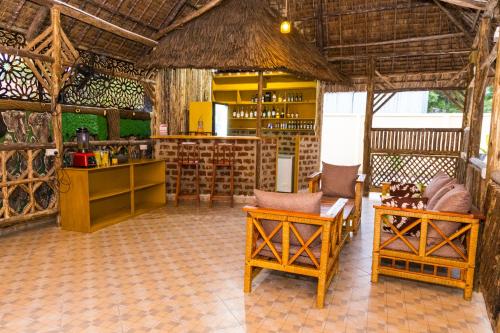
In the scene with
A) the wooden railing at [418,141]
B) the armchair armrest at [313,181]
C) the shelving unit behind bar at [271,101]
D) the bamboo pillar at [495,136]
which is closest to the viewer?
the bamboo pillar at [495,136]

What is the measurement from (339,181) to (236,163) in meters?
2.12

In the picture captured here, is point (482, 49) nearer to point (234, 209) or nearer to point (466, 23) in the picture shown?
point (466, 23)

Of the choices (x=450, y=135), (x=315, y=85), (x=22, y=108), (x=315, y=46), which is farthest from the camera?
(x=315, y=85)

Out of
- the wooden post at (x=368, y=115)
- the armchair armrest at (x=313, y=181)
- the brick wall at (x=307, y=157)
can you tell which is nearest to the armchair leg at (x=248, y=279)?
the armchair armrest at (x=313, y=181)

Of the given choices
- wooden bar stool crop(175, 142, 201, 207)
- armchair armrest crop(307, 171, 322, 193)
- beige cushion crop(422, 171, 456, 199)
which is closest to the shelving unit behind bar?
wooden bar stool crop(175, 142, 201, 207)

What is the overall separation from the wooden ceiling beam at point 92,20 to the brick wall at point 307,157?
12.5 ft

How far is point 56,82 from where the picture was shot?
14.6ft

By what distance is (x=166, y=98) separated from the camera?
7059 mm

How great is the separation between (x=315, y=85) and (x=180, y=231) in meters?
4.99

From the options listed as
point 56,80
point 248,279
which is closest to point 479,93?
point 248,279

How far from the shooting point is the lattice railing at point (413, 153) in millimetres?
6992

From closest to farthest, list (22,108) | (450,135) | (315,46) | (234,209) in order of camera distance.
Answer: (22,108), (234,209), (450,135), (315,46)

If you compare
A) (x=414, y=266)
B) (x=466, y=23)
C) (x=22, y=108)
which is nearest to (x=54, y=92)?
(x=22, y=108)

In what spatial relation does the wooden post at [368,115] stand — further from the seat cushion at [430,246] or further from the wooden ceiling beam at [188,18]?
the seat cushion at [430,246]
